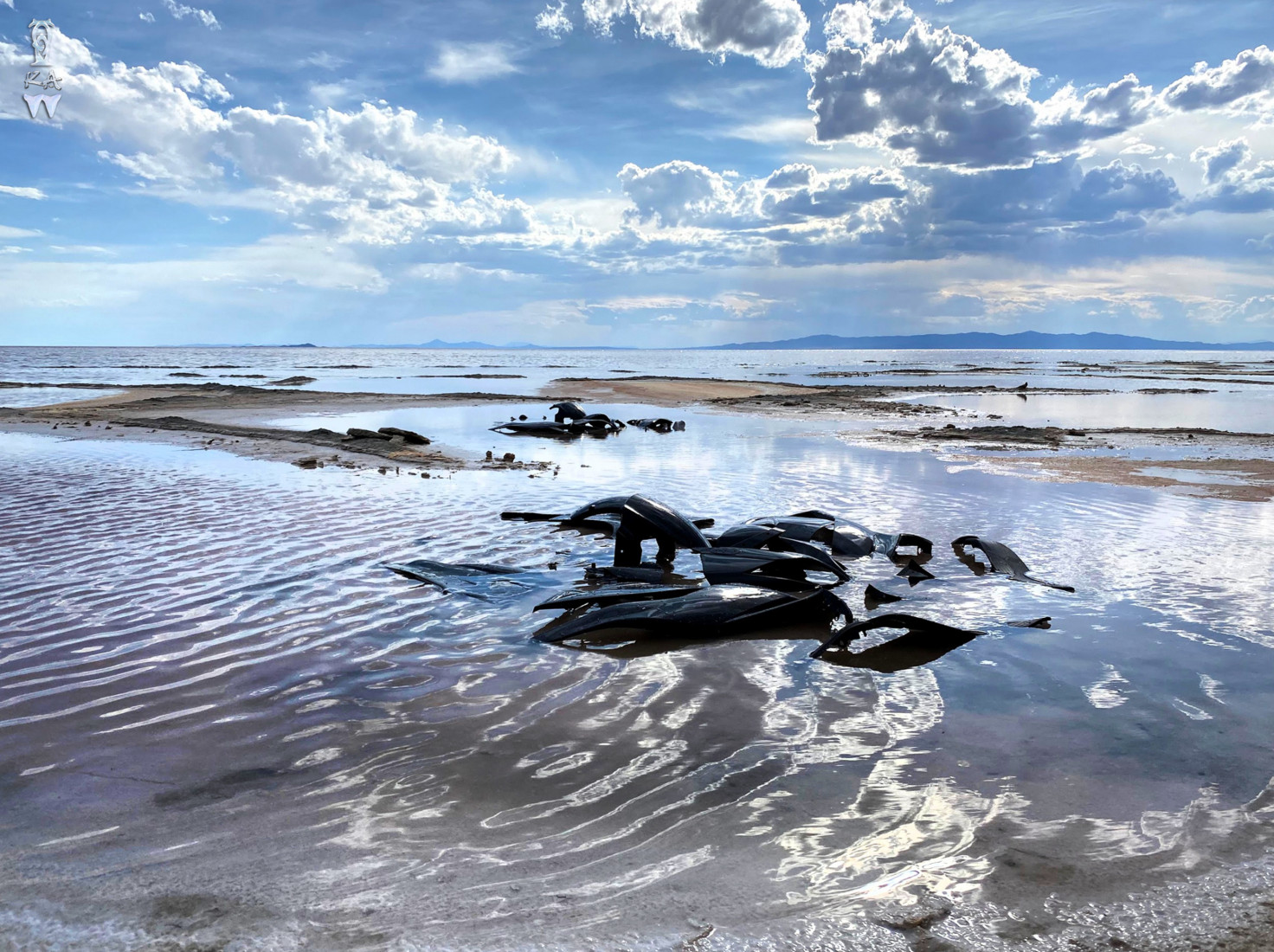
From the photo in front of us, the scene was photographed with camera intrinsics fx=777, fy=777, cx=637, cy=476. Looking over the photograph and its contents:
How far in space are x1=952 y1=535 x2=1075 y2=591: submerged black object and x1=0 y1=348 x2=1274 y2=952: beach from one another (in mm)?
207

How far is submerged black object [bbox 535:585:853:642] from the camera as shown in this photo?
5.45m

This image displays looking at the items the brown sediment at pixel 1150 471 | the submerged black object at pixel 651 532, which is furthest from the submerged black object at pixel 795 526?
the brown sediment at pixel 1150 471

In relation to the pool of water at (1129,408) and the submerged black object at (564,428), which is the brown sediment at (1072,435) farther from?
the submerged black object at (564,428)

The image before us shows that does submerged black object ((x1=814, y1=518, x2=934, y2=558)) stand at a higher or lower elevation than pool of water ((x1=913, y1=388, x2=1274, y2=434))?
lower

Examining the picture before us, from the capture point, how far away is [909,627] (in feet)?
17.7

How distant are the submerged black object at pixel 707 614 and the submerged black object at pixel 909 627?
28cm

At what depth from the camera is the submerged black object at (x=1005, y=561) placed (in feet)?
22.5

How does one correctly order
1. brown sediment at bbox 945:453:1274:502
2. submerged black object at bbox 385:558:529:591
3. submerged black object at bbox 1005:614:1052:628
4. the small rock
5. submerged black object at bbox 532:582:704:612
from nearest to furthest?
submerged black object at bbox 1005:614:1052:628 → submerged black object at bbox 532:582:704:612 → submerged black object at bbox 385:558:529:591 → brown sediment at bbox 945:453:1274:502 → the small rock

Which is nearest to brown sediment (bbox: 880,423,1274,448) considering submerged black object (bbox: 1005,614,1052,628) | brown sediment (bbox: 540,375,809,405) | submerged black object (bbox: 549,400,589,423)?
submerged black object (bbox: 549,400,589,423)

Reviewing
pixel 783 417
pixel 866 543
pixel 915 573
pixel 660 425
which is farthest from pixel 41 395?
pixel 915 573

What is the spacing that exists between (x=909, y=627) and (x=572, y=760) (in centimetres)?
279

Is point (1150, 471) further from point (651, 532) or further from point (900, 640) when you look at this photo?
point (900, 640)

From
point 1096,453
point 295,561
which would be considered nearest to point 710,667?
point 295,561

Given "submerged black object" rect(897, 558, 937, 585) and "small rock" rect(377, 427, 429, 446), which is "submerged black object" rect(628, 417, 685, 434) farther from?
"submerged black object" rect(897, 558, 937, 585)
